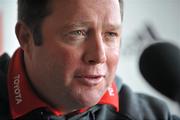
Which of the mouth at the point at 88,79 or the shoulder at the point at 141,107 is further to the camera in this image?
the shoulder at the point at 141,107

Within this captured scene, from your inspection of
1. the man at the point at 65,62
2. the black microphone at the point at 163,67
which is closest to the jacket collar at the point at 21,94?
the man at the point at 65,62

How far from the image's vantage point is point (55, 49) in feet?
2.97

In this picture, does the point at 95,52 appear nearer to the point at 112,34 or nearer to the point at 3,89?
the point at 112,34

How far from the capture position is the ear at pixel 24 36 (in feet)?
3.24

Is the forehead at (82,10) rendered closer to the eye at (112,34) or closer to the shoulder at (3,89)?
the eye at (112,34)

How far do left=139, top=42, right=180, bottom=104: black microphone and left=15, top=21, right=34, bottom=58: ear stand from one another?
29 cm

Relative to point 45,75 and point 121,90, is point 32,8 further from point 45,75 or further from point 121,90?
point 121,90

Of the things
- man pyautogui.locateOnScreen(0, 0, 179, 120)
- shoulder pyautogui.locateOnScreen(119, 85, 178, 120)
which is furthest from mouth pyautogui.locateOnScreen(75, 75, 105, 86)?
shoulder pyautogui.locateOnScreen(119, 85, 178, 120)

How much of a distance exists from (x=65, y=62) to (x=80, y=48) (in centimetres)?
5

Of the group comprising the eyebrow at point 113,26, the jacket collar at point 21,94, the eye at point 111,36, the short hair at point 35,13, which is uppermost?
the short hair at point 35,13

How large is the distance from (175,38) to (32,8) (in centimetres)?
154

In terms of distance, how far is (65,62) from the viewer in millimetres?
887

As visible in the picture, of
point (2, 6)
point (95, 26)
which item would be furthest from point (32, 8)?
point (2, 6)

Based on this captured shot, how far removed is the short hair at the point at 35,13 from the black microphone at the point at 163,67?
0.48 ft
